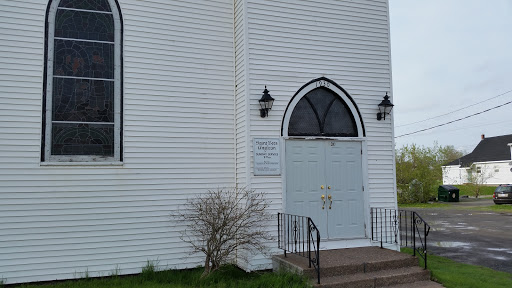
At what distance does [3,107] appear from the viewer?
6664 millimetres

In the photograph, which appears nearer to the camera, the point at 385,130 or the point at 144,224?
the point at 144,224

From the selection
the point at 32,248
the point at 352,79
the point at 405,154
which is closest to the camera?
the point at 32,248

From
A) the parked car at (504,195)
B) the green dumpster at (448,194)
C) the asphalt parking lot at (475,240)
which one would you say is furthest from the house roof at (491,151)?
the asphalt parking lot at (475,240)

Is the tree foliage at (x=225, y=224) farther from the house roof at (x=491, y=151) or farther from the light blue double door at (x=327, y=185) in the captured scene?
the house roof at (x=491, y=151)

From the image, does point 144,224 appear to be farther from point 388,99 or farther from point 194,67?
point 388,99

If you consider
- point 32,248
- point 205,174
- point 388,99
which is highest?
point 388,99

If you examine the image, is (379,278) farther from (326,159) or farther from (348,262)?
(326,159)

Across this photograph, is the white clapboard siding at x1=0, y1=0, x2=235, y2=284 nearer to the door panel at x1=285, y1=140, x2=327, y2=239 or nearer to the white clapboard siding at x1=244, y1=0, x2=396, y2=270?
the white clapboard siding at x1=244, y1=0, x2=396, y2=270

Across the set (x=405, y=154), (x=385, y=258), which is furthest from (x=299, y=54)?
(x=405, y=154)

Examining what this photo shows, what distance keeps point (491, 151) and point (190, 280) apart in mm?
45423

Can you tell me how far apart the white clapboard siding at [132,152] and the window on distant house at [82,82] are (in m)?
0.16

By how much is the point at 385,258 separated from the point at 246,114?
3410 mm

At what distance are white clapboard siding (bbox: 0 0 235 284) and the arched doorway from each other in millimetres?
1218

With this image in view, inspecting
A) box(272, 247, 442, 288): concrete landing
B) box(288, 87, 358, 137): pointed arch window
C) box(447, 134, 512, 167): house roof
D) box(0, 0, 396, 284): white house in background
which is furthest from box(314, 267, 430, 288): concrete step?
box(447, 134, 512, 167): house roof
